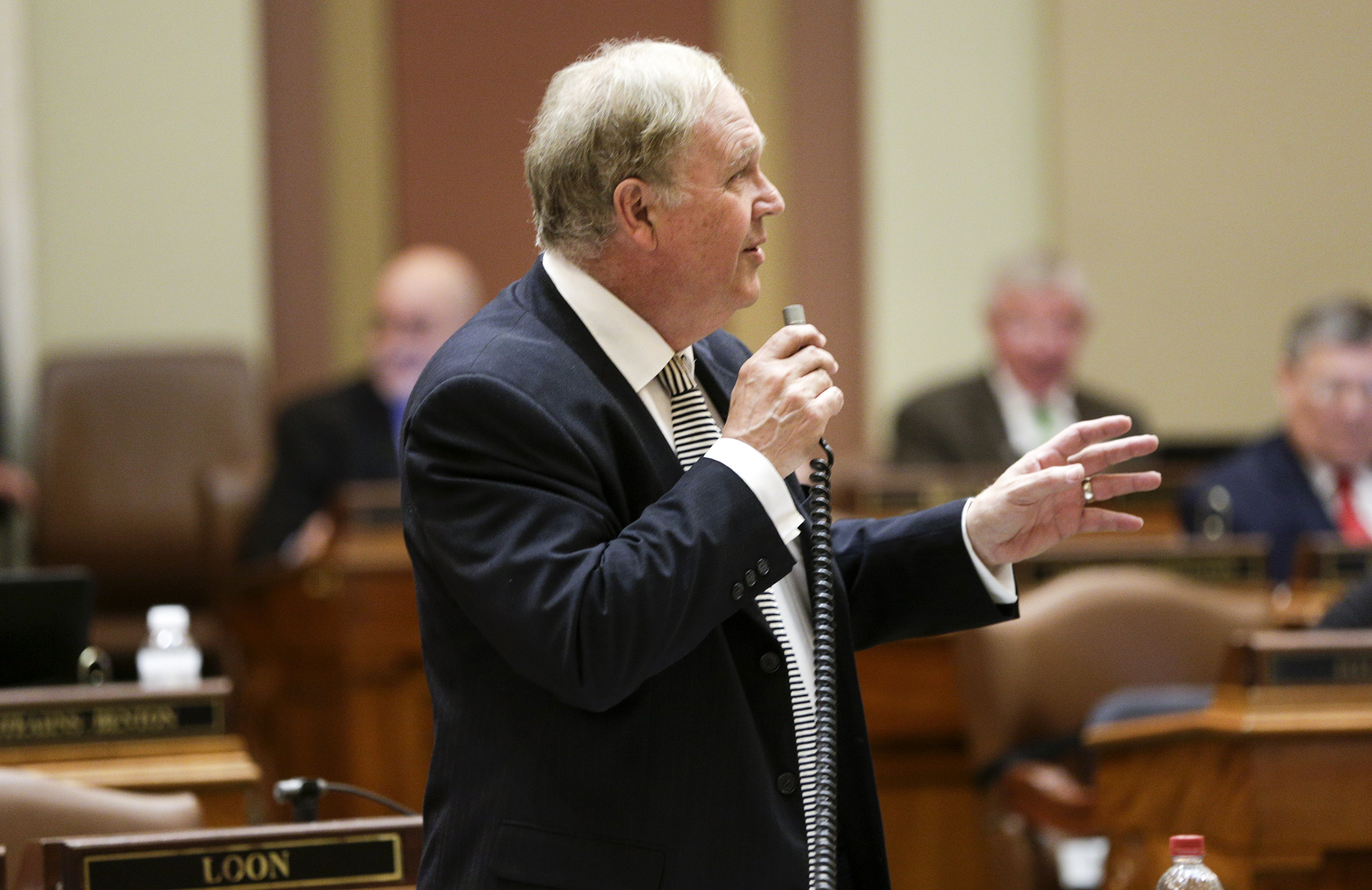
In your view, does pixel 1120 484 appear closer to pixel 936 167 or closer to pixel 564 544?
pixel 564 544

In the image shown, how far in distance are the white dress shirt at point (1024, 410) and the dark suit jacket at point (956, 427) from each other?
27 mm

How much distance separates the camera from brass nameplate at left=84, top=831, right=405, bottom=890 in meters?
2.03

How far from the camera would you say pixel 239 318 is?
610cm

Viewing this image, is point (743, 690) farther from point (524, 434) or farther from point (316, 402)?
point (316, 402)

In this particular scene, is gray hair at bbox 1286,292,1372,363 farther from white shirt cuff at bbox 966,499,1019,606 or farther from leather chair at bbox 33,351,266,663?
white shirt cuff at bbox 966,499,1019,606

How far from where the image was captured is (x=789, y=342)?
183cm

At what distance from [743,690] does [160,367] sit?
14.2ft

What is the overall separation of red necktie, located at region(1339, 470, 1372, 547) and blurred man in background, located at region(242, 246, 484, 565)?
2.61 m

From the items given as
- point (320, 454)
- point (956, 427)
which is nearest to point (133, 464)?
point (320, 454)

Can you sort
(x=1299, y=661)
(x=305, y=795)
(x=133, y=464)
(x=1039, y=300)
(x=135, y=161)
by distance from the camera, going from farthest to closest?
(x=135, y=161) < (x=1039, y=300) < (x=133, y=464) < (x=1299, y=661) < (x=305, y=795)

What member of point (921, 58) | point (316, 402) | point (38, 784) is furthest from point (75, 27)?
point (38, 784)

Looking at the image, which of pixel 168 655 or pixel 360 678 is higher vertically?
pixel 168 655

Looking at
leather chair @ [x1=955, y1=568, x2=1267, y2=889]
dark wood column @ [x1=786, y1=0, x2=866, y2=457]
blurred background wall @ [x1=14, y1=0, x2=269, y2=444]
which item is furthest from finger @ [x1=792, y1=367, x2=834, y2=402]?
dark wood column @ [x1=786, y1=0, x2=866, y2=457]

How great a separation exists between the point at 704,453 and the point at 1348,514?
3.58 meters
